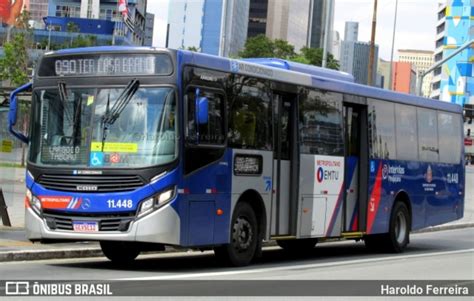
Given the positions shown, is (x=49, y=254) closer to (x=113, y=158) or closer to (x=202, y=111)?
(x=113, y=158)

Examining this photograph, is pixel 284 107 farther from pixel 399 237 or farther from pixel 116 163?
pixel 399 237

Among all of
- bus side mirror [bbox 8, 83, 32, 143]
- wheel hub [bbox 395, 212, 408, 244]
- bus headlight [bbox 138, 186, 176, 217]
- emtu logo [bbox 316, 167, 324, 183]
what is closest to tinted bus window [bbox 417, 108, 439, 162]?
wheel hub [bbox 395, 212, 408, 244]

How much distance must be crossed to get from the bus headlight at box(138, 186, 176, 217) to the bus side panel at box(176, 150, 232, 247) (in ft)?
0.67

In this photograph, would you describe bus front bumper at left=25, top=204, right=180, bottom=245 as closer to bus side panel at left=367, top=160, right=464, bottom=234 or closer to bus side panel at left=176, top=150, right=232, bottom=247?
bus side panel at left=176, top=150, right=232, bottom=247

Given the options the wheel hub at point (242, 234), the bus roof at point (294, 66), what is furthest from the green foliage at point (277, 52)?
the wheel hub at point (242, 234)

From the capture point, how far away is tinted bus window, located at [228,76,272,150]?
46.9ft

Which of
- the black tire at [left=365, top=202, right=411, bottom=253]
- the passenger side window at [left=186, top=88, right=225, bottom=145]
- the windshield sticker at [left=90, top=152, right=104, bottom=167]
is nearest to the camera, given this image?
the windshield sticker at [left=90, top=152, right=104, bottom=167]

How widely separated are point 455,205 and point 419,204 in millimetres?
2125

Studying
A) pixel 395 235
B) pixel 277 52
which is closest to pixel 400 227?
pixel 395 235

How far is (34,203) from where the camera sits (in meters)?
13.6

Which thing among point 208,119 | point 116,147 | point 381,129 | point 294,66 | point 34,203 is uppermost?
point 294,66

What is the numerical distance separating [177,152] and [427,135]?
376 inches

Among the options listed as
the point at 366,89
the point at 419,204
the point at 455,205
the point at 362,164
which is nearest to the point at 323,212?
the point at 362,164

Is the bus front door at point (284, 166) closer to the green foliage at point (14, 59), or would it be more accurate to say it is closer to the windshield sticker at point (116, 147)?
the windshield sticker at point (116, 147)
